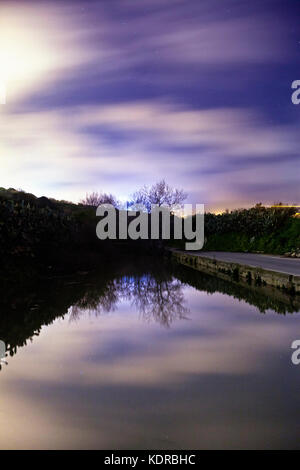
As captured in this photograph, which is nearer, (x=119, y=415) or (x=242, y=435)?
(x=242, y=435)

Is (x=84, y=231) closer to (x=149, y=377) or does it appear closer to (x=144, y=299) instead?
(x=144, y=299)

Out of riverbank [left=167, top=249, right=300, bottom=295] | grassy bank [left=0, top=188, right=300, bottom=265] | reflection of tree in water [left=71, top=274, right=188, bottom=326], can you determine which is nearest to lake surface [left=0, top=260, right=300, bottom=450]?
reflection of tree in water [left=71, top=274, right=188, bottom=326]

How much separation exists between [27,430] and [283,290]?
314 inches

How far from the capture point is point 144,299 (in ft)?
32.4

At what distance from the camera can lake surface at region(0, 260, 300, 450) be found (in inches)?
119

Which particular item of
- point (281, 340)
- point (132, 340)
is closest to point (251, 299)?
point (281, 340)

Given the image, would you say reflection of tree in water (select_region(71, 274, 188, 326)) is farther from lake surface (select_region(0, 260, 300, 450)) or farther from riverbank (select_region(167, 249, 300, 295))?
riverbank (select_region(167, 249, 300, 295))

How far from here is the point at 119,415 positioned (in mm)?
3324

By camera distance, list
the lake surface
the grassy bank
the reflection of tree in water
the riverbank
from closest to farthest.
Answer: the lake surface
the reflection of tree in water
the riverbank
the grassy bank

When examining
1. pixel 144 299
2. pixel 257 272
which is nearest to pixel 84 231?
pixel 257 272

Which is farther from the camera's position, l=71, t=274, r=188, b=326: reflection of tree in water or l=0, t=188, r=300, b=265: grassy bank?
l=0, t=188, r=300, b=265: grassy bank

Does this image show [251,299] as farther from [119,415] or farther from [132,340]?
[119,415]

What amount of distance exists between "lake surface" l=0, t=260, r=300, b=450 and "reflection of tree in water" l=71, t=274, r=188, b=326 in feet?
0.28

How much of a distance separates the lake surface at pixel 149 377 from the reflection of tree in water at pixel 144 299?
87 millimetres
